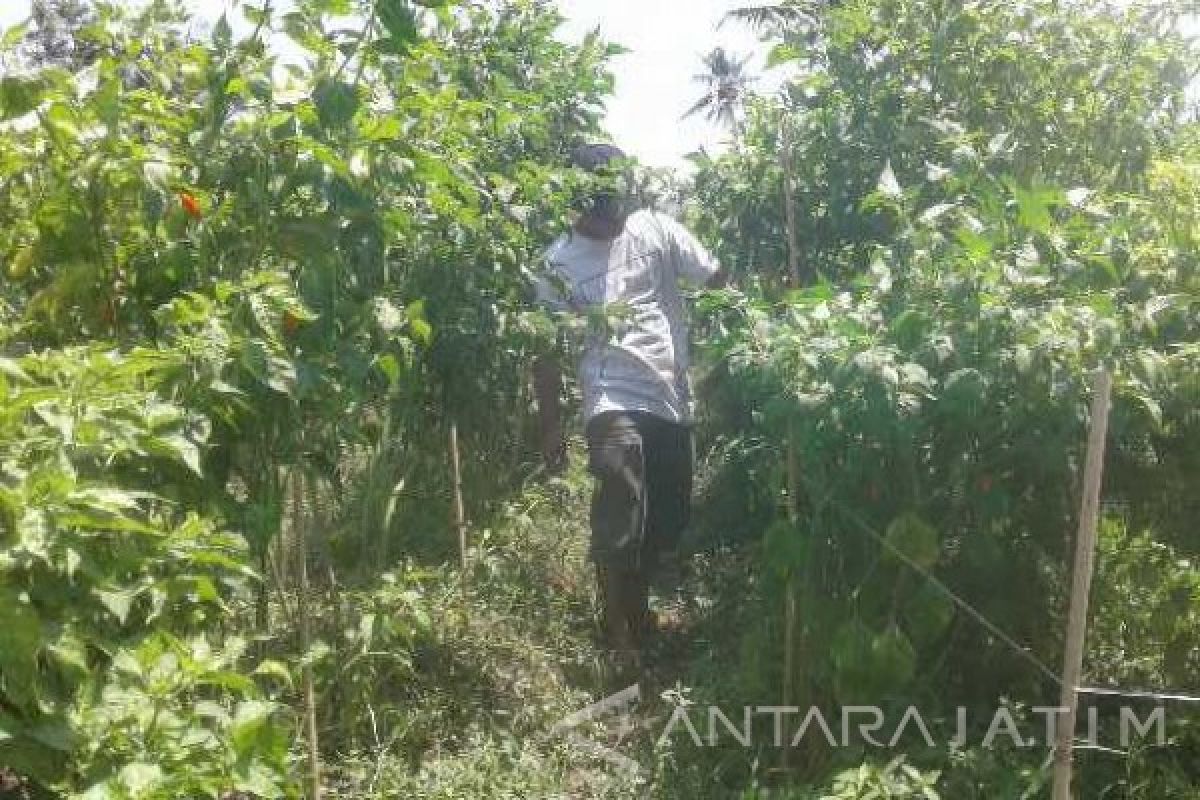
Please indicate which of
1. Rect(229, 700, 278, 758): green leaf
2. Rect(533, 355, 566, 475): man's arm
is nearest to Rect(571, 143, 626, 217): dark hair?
Rect(533, 355, 566, 475): man's arm

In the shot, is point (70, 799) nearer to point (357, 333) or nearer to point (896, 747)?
point (357, 333)

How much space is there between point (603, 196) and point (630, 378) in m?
0.57

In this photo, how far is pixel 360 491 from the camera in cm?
409

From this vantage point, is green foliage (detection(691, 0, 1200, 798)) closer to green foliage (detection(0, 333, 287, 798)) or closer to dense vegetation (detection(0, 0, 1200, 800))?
dense vegetation (detection(0, 0, 1200, 800))

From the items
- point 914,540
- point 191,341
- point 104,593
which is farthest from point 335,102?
point 914,540

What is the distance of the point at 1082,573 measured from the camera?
2.33 metres

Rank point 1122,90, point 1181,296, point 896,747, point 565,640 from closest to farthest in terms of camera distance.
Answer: point 1181,296 → point 896,747 → point 1122,90 → point 565,640

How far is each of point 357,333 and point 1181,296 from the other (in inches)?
66.3

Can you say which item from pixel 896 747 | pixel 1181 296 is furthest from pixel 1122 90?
pixel 896 747

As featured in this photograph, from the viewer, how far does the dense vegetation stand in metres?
1.89

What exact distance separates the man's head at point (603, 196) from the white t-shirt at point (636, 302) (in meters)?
0.04

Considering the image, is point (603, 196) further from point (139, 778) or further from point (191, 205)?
point (139, 778)

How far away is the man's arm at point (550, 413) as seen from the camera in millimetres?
4523

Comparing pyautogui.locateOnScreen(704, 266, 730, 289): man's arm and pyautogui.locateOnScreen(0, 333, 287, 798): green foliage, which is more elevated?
pyautogui.locateOnScreen(704, 266, 730, 289): man's arm
